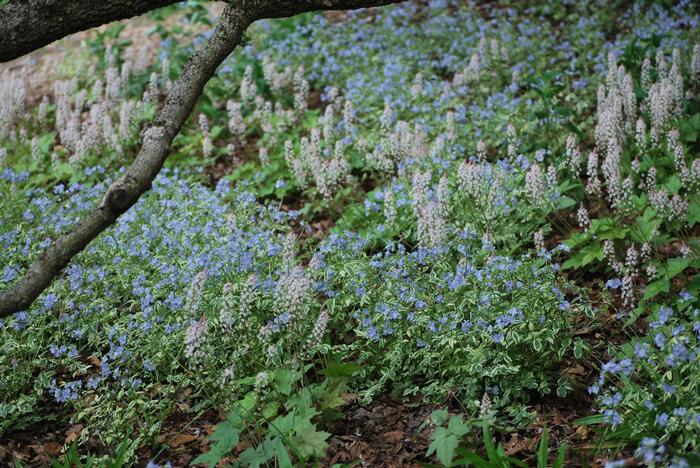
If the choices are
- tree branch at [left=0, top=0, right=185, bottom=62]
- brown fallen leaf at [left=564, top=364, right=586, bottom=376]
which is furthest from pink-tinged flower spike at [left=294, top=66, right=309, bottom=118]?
brown fallen leaf at [left=564, top=364, right=586, bottom=376]

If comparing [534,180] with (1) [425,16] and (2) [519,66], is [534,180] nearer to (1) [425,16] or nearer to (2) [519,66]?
(2) [519,66]

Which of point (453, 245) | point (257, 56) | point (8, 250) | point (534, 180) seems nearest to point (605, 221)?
point (534, 180)

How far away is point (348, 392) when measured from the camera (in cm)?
396

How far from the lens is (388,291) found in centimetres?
404

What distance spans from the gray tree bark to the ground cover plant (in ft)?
0.78

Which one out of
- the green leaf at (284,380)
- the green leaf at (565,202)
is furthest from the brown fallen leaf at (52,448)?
the green leaf at (565,202)

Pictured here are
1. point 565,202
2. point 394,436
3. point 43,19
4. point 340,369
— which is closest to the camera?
point 43,19

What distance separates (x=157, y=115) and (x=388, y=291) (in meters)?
1.56

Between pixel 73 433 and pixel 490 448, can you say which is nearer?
pixel 490 448

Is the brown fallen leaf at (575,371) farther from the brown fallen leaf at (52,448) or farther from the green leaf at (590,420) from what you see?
the brown fallen leaf at (52,448)

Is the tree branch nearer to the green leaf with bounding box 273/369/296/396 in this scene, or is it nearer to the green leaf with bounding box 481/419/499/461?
the green leaf with bounding box 273/369/296/396

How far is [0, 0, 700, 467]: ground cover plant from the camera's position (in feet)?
11.4

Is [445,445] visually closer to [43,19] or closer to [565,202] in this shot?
[565,202]

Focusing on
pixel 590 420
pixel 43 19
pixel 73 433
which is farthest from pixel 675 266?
pixel 43 19
